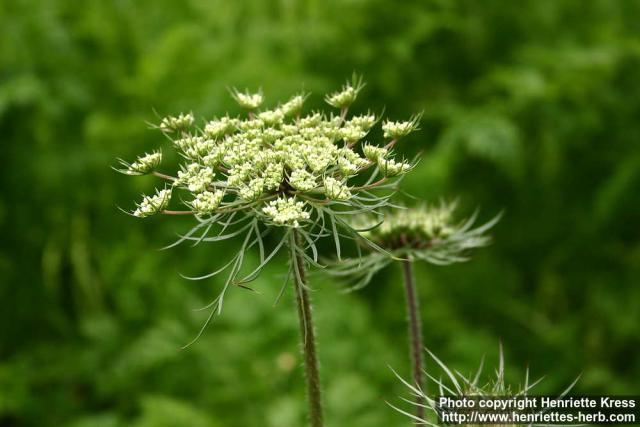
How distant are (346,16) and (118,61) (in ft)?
5.20

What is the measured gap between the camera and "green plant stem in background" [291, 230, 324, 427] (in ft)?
4.06

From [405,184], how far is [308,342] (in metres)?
2.88

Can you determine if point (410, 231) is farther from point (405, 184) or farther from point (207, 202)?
point (405, 184)

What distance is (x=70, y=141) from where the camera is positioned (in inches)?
187

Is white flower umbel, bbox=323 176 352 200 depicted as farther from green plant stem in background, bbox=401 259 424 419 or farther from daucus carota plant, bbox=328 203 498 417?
daucus carota plant, bbox=328 203 498 417

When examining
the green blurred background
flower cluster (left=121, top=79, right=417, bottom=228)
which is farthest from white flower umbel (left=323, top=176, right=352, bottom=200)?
the green blurred background

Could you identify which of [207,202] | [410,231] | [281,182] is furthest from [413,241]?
[207,202]

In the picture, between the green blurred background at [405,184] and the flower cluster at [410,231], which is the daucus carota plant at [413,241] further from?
the green blurred background at [405,184]

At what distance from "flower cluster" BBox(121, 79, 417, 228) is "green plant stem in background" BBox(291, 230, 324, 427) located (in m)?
0.08

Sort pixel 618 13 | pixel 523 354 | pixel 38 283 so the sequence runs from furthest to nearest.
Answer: pixel 618 13 → pixel 38 283 → pixel 523 354

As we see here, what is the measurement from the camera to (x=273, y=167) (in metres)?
1.28

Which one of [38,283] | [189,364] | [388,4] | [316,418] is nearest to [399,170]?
[316,418]

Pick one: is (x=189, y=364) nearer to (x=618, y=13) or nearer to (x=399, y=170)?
(x=399, y=170)

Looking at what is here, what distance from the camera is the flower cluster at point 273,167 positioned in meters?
1.24
